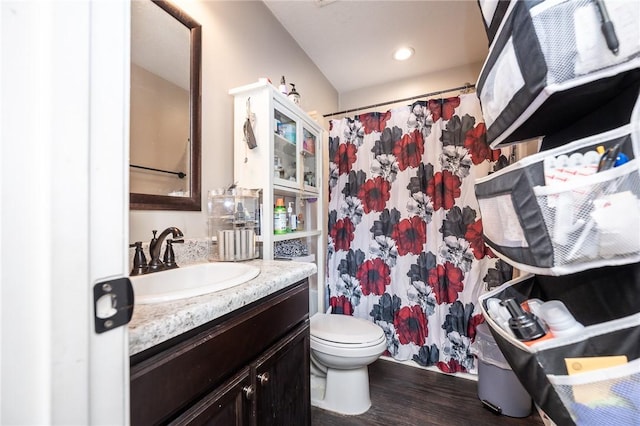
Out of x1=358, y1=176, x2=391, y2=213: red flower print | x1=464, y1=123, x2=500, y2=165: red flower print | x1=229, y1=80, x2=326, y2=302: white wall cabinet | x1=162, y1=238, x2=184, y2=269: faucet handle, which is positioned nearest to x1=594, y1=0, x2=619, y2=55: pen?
x1=229, y1=80, x2=326, y2=302: white wall cabinet

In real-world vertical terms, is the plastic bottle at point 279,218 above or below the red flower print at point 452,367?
above

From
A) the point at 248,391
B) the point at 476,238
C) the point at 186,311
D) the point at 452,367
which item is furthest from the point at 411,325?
the point at 186,311

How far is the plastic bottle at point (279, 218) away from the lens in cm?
146

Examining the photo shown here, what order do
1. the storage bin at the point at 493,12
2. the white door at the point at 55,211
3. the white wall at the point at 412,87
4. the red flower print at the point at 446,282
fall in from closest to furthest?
the white door at the point at 55,211 < the storage bin at the point at 493,12 < the red flower print at the point at 446,282 < the white wall at the point at 412,87

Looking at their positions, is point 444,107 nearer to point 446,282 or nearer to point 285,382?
point 446,282

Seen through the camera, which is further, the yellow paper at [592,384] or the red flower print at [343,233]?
the red flower print at [343,233]

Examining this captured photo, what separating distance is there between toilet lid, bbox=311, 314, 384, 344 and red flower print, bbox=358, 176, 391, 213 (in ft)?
2.81

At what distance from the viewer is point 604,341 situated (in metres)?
0.45

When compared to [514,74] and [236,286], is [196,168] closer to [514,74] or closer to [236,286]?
[236,286]

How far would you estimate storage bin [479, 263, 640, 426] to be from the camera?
43 centimetres

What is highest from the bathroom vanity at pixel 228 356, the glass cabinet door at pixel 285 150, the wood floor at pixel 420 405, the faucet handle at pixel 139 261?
the glass cabinet door at pixel 285 150

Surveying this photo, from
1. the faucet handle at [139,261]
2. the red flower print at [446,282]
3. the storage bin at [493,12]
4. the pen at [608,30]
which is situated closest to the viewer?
the pen at [608,30]

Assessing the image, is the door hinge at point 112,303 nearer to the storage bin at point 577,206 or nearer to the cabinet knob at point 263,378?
the cabinet knob at point 263,378

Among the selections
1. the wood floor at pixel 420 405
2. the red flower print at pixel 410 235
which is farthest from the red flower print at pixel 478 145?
the wood floor at pixel 420 405
